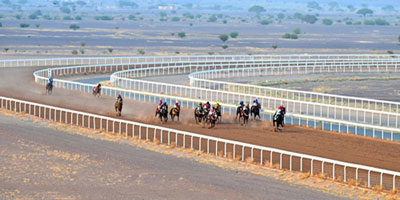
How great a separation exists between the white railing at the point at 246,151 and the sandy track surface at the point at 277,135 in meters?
0.68

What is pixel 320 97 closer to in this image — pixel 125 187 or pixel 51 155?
pixel 51 155

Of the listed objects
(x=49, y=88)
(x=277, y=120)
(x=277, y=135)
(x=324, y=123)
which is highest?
(x=277, y=120)

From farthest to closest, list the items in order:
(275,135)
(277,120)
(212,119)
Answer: (212,119)
(277,120)
(275,135)

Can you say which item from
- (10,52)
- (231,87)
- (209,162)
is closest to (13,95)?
(231,87)

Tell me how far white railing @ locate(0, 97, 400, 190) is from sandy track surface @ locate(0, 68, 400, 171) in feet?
2.25

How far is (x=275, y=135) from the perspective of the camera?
24.6 meters

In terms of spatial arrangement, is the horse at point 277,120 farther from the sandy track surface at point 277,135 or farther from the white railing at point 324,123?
the white railing at point 324,123

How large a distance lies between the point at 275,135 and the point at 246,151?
3.05m

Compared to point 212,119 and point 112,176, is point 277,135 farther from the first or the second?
point 112,176

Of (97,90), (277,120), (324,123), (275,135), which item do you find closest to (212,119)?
(277,120)

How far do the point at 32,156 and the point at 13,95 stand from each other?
16.7 m

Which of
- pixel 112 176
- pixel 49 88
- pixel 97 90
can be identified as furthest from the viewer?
pixel 49 88

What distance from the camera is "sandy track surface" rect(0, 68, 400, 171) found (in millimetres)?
20953

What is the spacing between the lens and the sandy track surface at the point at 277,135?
2095 cm
